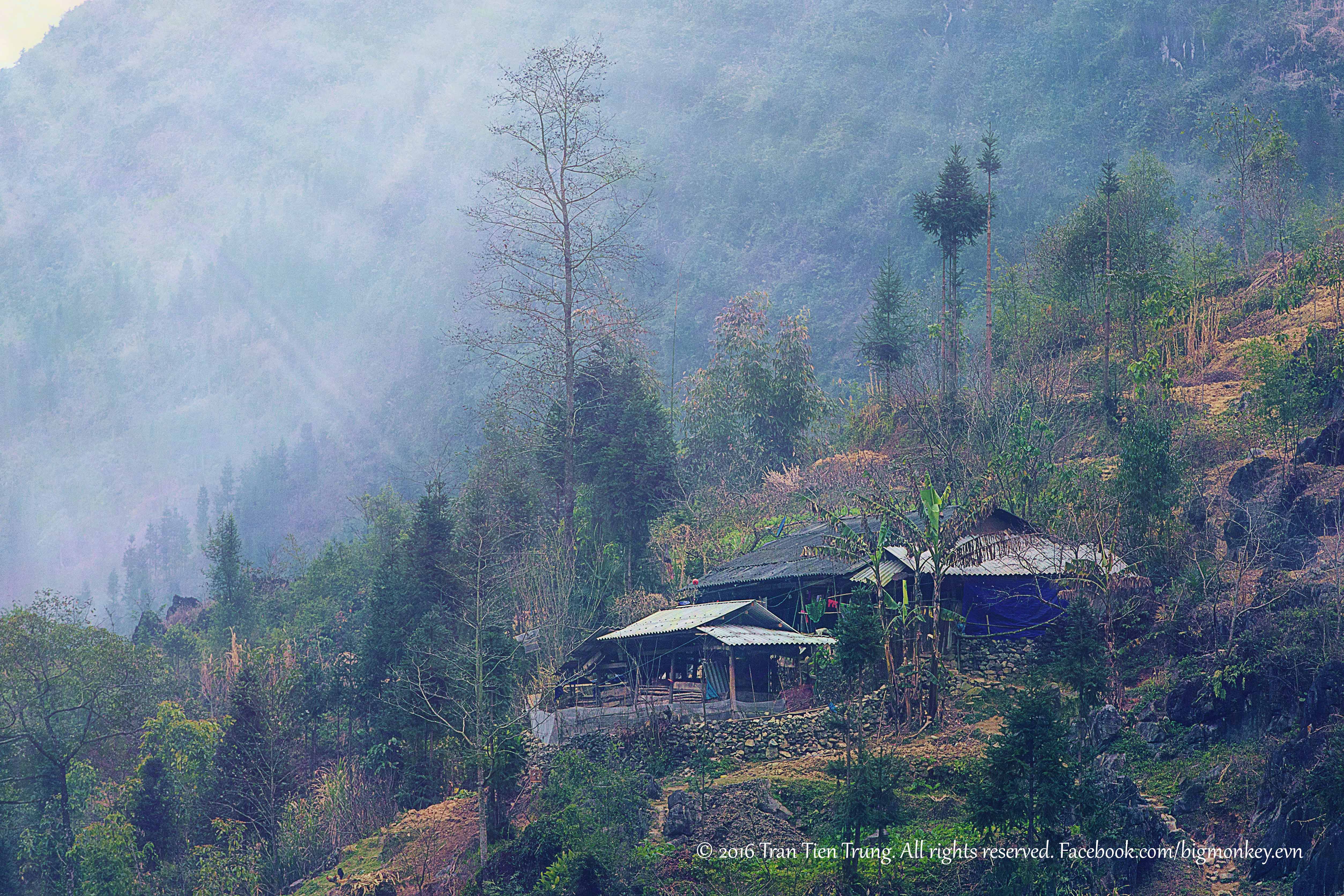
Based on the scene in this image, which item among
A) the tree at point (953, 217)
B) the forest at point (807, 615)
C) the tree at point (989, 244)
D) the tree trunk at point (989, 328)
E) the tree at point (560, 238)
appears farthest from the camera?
the tree at point (953, 217)

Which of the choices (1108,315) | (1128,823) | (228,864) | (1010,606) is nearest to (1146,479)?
(1010,606)

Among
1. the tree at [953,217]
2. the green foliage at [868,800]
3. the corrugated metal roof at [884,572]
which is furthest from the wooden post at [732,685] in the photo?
the tree at [953,217]

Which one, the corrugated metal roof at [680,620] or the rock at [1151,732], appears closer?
the rock at [1151,732]

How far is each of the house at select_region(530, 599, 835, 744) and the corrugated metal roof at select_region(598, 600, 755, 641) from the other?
32 mm

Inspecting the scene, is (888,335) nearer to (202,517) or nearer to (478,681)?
(478,681)

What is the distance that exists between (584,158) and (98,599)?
10488cm

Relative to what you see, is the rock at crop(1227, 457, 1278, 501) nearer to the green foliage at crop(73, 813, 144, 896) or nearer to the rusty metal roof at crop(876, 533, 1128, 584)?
the rusty metal roof at crop(876, 533, 1128, 584)

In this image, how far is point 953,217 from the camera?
34844 millimetres

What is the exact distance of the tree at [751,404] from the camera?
1545 inches

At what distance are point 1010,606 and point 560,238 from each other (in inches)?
612

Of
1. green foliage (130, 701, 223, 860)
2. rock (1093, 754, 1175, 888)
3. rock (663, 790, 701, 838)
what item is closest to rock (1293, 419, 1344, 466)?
rock (1093, 754, 1175, 888)

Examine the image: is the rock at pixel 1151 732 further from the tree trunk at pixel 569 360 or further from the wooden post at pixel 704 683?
the tree trunk at pixel 569 360

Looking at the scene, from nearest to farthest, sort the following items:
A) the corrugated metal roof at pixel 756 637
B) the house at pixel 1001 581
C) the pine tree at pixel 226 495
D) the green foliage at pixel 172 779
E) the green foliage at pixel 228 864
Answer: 1. the corrugated metal roof at pixel 756 637
2. the house at pixel 1001 581
3. the green foliage at pixel 228 864
4. the green foliage at pixel 172 779
5. the pine tree at pixel 226 495

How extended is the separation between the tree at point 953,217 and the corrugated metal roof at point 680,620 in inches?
577
